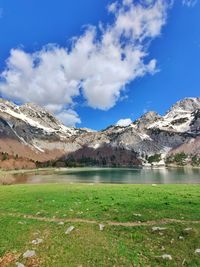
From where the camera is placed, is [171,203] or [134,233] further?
[171,203]

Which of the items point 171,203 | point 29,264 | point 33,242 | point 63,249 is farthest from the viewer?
point 171,203

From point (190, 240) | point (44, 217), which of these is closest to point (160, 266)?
point (190, 240)

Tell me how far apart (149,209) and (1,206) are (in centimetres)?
1495

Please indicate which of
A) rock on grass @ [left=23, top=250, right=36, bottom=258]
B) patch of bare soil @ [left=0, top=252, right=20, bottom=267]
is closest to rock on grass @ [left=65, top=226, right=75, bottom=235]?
rock on grass @ [left=23, top=250, right=36, bottom=258]

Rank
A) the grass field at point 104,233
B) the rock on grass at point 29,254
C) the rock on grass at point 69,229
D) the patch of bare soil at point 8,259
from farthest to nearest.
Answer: the rock on grass at point 69,229 < the rock on grass at point 29,254 < the patch of bare soil at point 8,259 < the grass field at point 104,233

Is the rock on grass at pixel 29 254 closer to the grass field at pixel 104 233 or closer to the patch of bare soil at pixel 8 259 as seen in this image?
the grass field at pixel 104 233

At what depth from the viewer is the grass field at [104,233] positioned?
17.8 m

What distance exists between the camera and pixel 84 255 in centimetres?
1817

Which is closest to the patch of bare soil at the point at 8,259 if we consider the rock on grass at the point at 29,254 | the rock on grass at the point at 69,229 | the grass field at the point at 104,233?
the grass field at the point at 104,233

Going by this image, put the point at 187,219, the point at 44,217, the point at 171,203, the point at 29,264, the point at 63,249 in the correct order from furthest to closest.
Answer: the point at 171,203, the point at 44,217, the point at 187,219, the point at 63,249, the point at 29,264

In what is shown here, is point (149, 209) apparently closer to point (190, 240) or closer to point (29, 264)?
point (190, 240)

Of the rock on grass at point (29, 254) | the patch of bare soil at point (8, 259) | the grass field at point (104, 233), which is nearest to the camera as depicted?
the grass field at point (104, 233)

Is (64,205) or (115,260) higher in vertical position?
(64,205)

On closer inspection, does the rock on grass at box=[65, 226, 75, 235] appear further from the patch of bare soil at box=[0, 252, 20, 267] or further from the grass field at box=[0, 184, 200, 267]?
the patch of bare soil at box=[0, 252, 20, 267]
